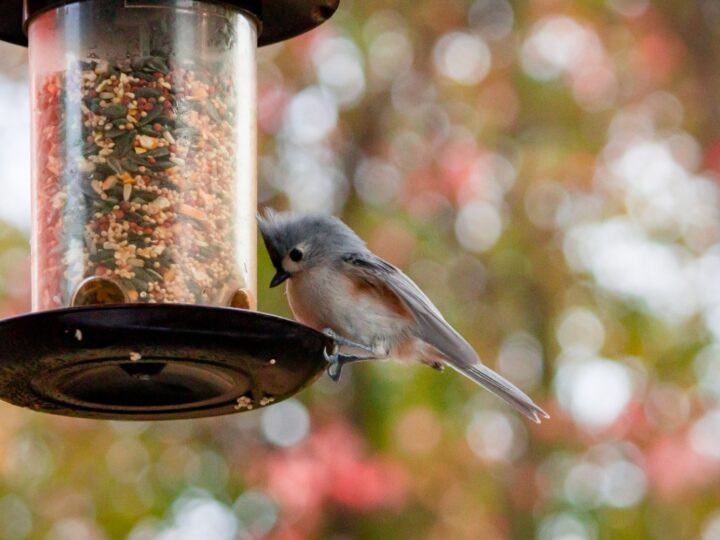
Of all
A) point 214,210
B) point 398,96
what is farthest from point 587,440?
point 214,210

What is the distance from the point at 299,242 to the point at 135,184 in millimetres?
986

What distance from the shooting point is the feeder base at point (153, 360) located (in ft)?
11.4

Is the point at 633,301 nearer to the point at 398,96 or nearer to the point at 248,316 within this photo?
the point at 398,96

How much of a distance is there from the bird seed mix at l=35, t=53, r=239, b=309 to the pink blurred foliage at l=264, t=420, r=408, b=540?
14.1ft

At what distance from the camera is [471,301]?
30.1ft

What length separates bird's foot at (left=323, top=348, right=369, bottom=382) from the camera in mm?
3960

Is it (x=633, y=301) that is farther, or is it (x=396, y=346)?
(x=633, y=301)

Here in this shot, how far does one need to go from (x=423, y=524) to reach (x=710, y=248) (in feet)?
8.97

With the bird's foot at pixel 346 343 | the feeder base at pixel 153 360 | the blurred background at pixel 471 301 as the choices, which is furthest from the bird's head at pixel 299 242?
the blurred background at pixel 471 301

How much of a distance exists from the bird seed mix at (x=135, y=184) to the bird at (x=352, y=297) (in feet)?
2.29

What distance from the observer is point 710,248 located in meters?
9.40

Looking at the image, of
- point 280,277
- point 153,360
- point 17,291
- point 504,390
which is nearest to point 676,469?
point 504,390

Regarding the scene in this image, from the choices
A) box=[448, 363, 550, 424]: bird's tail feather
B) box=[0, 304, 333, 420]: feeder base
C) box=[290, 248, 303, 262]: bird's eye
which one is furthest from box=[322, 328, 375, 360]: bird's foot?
box=[0, 304, 333, 420]: feeder base

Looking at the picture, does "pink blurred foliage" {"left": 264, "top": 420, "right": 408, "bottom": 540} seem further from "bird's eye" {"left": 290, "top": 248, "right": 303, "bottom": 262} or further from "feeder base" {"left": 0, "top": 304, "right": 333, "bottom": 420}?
"feeder base" {"left": 0, "top": 304, "right": 333, "bottom": 420}
